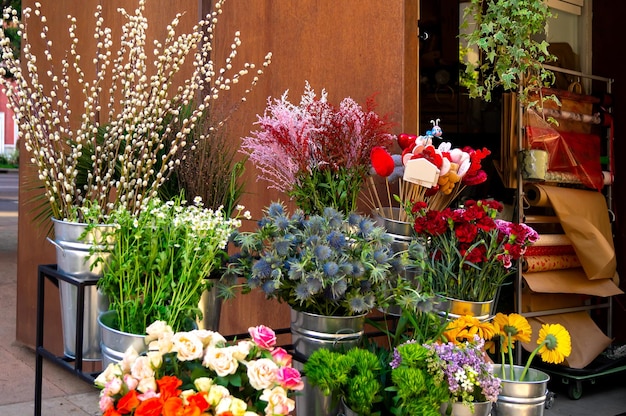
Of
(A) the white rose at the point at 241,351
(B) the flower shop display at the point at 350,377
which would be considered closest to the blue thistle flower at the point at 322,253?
(B) the flower shop display at the point at 350,377

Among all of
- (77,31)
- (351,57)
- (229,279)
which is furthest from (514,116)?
(77,31)

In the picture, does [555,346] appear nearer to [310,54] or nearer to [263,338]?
[263,338]

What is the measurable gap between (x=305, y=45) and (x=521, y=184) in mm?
1338

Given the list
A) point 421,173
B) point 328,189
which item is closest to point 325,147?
point 328,189

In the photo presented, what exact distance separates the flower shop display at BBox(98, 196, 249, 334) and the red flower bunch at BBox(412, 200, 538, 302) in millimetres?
668

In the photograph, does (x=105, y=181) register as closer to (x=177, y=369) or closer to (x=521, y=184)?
(x=177, y=369)

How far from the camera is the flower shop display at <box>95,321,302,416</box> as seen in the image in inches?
66.1

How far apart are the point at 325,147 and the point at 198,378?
113 centimetres

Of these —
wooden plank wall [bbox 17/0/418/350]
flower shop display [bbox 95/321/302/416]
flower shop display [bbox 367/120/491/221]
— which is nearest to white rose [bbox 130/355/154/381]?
flower shop display [bbox 95/321/302/416]

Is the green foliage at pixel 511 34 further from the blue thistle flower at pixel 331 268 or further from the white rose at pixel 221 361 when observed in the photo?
the white rose at pixel 221 361

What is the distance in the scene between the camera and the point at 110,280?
225cm

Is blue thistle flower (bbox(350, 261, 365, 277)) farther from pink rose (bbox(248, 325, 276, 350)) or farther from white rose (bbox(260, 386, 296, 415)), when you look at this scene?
white rose (bbox(260, 386, 296, 415))

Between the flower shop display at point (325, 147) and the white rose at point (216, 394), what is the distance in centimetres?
107

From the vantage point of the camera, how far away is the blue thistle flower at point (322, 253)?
82.4 inches
